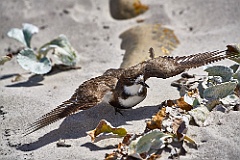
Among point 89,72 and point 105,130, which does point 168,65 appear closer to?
point 105,130

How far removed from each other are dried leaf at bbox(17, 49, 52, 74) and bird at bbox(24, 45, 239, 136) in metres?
0.86

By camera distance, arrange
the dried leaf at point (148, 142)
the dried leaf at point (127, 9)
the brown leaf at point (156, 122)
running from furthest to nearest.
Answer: the dried leaf at point (127, 9), the brown leaf at point (156, 122), the dried leaf at point (148, 142)

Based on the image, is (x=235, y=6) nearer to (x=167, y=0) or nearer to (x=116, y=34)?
(x=167, y=0)

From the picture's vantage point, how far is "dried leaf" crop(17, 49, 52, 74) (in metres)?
5.30

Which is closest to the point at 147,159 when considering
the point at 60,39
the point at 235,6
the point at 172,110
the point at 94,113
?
the point at 172,110

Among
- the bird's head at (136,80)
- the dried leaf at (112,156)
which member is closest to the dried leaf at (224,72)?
the bird's head at (136,80)

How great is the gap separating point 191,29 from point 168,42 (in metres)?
0.50

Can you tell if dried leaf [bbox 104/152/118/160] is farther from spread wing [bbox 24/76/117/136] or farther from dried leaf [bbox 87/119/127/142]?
spread wing [bbox 24/76/117/136]

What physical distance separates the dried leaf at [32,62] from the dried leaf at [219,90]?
5.43ft

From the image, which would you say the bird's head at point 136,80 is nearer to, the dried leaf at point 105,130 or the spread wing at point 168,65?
the spread wing at point 168,65

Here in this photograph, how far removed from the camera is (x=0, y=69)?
576cm

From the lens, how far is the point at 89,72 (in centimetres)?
541

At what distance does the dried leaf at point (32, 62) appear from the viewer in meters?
5.30

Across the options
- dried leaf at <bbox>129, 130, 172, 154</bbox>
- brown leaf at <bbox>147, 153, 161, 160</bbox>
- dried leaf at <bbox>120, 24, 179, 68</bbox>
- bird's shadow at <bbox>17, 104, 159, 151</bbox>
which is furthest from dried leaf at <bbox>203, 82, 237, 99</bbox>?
dried leaf at <bbox>120, 24, 179, 68</bbox>
